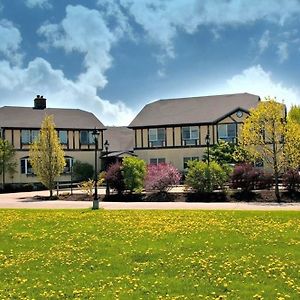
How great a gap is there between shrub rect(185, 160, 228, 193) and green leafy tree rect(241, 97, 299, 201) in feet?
8.08

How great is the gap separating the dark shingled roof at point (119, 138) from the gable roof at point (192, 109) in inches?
202

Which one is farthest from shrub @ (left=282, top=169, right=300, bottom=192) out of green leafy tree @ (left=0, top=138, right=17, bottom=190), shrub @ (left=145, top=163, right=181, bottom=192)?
green leafy tree @ (left=0, top=138, right=17, bottom=190)

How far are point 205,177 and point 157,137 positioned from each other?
821 inches

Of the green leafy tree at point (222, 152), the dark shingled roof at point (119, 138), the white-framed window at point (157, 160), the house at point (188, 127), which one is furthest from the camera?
the dark shingled roof at point (119, 138)

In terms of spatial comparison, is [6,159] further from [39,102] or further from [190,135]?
[190,135]

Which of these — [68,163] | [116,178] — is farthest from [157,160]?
[116,178]

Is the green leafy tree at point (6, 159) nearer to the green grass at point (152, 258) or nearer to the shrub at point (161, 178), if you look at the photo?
the shrub at point (161, 178)

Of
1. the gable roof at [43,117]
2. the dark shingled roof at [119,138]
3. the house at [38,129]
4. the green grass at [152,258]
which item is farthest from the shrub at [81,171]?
the green grass at [152,258]

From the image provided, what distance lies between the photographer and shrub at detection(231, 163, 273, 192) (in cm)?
3052

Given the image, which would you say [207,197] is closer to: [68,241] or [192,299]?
[68,241]

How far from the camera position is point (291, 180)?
30.1m

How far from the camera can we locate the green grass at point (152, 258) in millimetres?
8289

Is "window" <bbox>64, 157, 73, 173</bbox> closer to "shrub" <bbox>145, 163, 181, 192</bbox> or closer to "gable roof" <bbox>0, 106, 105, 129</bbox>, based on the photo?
"gable roof" <bbox>0, 106, 105, 129</bbox>

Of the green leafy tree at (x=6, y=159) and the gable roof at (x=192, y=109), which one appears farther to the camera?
the gable roof at (x=192, y=109)
